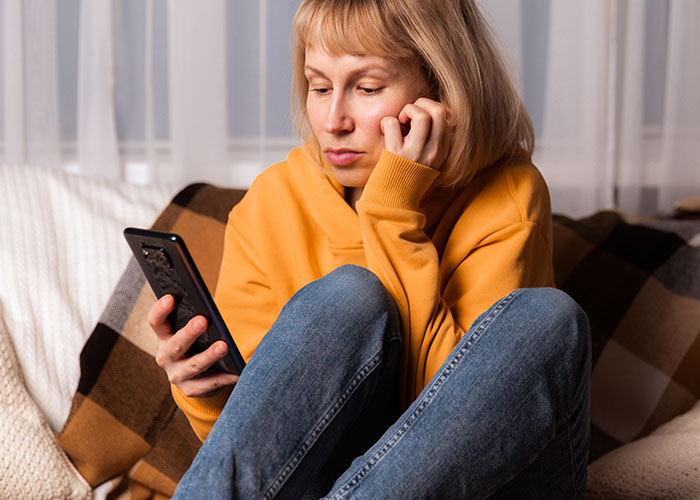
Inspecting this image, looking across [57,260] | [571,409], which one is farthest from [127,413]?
[571,409]

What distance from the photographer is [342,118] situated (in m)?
0.99

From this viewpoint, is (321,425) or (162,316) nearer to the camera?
(321,425)

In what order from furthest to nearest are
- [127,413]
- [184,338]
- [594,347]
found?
[594,347] → [127,413] → [184,338]

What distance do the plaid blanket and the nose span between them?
0.52 meters

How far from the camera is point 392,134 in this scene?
3.21ft

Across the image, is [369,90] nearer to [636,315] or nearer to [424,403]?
[424,403]

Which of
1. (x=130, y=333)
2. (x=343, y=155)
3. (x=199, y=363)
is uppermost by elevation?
(x=343, y=155)

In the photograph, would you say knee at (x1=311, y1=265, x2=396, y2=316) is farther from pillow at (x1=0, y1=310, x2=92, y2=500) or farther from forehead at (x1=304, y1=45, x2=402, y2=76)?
pillow at (x1=0, y1=310, x2=92, y2=500)

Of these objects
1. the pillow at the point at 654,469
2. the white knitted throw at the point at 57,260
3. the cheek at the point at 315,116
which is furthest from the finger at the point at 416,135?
the white knitted throw at the point at 57,260

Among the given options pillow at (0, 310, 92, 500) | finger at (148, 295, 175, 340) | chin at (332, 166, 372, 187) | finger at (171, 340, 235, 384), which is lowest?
pillow at (0, 310, 92, 500)

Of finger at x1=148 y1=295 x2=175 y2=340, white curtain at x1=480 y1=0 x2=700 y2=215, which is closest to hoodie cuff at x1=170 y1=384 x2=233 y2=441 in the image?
finger at x1=148 y1=295 x2=175 y2=340

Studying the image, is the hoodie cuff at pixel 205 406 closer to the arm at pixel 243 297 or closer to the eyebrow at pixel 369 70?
the arm at pixel 243 297

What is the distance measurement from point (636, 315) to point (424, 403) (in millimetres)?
704

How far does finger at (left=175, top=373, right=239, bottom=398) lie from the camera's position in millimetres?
944
